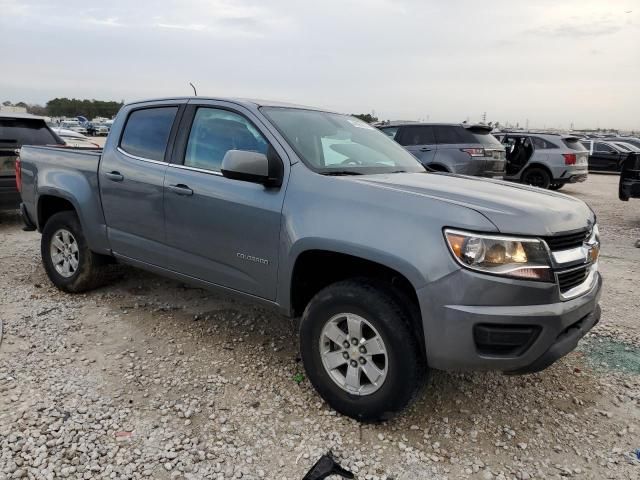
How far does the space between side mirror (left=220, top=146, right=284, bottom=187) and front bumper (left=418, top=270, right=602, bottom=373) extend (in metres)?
1.17

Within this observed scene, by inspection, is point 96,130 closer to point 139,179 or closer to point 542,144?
point 542,144

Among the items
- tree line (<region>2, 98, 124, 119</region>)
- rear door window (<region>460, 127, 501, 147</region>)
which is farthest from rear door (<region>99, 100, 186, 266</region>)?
tree line (<region>2, 98, 124, 119</region>)

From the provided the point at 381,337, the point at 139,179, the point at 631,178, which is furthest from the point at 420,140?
the point at 381,337

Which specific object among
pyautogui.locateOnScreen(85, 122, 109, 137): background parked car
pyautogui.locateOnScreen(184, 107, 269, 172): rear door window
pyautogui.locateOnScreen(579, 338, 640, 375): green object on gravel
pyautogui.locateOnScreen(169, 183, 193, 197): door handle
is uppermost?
pyautogui.locateOnScreen(184, 107, 269, 172): rear door window

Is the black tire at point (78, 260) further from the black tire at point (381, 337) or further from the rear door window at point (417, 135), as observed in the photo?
the rear door window at point (417, 135)

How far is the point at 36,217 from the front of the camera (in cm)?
500

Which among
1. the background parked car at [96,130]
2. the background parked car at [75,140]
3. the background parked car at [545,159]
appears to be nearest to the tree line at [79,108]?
the background parked car at [96,130]

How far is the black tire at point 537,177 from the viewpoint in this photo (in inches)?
513

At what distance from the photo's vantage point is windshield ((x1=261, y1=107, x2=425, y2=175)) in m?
3.31

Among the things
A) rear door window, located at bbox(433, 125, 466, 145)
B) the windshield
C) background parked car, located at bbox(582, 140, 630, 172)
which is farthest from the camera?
background parked car, located at bbox(582, 140, 630, 172)

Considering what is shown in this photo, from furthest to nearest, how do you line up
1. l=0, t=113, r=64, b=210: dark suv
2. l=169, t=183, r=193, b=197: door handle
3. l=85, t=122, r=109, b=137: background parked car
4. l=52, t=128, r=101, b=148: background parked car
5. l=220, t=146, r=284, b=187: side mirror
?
l=85, t=122, r=109, b=137: background parked car < l=52, t=128, r=101, b=148: background parked car < l=0, t=113, r=64, b=210: dark suv < l=169, t=183, r=193, b=197: door handle < l=220, t=146, r=284, b=187: side mirror

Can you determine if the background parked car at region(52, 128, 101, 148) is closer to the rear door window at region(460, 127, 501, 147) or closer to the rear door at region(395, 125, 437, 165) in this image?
the rear door at region(395, 125, 437, 165)

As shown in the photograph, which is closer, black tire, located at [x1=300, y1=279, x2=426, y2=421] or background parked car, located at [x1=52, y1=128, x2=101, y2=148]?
black tire, located at [x1=300, y1=279, x2=426, y2=421]

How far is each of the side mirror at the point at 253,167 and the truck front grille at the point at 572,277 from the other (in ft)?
5.38
